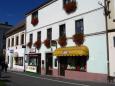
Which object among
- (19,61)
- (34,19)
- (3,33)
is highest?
(3,33)

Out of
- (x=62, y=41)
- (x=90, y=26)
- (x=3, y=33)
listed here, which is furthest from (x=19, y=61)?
(x=3, y=33)

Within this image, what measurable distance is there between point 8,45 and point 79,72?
A: 96.7 ft

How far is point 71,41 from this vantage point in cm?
2659

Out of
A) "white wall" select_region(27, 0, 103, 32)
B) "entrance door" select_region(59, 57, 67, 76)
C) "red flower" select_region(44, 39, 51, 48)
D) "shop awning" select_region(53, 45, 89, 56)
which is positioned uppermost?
"white wall" select_region(27, 0, 103, 32)

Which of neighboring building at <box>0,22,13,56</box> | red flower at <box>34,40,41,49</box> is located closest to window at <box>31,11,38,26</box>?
red flower at <box>34,40,41,49</box>

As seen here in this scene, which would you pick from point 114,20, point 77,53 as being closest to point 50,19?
point 77,53

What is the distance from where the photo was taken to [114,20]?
68.6ft

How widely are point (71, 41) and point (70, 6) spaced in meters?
3.53

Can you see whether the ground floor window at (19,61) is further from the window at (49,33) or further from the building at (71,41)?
the window at (49,33)

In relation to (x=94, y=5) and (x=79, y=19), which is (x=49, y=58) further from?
(x=94, y=5)

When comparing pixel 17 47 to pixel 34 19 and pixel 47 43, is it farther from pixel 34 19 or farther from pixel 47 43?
pixel 47 43

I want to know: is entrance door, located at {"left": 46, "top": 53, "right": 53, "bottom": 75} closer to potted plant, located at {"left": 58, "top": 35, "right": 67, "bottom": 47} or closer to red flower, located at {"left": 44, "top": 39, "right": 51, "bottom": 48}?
red flower, located at {"left": 44, "top": 39, "right": 51, "bottom": 48}

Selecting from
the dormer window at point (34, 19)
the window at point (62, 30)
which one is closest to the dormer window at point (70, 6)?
the window at point (62, 30)

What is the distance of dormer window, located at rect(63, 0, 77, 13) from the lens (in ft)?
86.4
